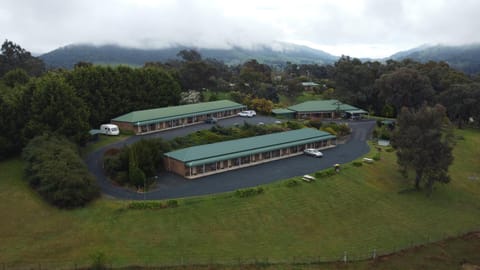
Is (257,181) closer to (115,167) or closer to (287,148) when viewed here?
(287,148)

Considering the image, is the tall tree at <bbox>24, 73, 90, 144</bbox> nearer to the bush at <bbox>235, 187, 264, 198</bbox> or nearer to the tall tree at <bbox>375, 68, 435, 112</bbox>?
the bush at <bbox>235, 187, 264, 198</bbox>

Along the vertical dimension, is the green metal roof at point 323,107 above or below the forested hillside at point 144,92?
below

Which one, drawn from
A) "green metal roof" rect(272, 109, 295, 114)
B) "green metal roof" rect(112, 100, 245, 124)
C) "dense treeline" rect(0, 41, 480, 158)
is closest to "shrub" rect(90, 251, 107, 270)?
"dense treeline" rect(0, 41, 480, 158)

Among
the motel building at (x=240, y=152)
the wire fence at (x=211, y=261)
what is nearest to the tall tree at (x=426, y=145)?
the wire fence at (x=211, y=261)

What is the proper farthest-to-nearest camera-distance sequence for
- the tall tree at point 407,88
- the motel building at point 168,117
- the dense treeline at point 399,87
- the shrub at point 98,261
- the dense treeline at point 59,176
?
the tall tree at point 407,88 < the dense treeline at point 399,87 < the motel building at point 168,117 < the dense treeline at point 59,176 < the shrub at point 98,261

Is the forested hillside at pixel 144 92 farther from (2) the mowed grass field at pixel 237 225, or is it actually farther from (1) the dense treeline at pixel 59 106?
(2) the mowed grass field at pixel 237 225

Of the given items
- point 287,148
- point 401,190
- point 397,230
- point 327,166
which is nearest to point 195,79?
point 287,148
